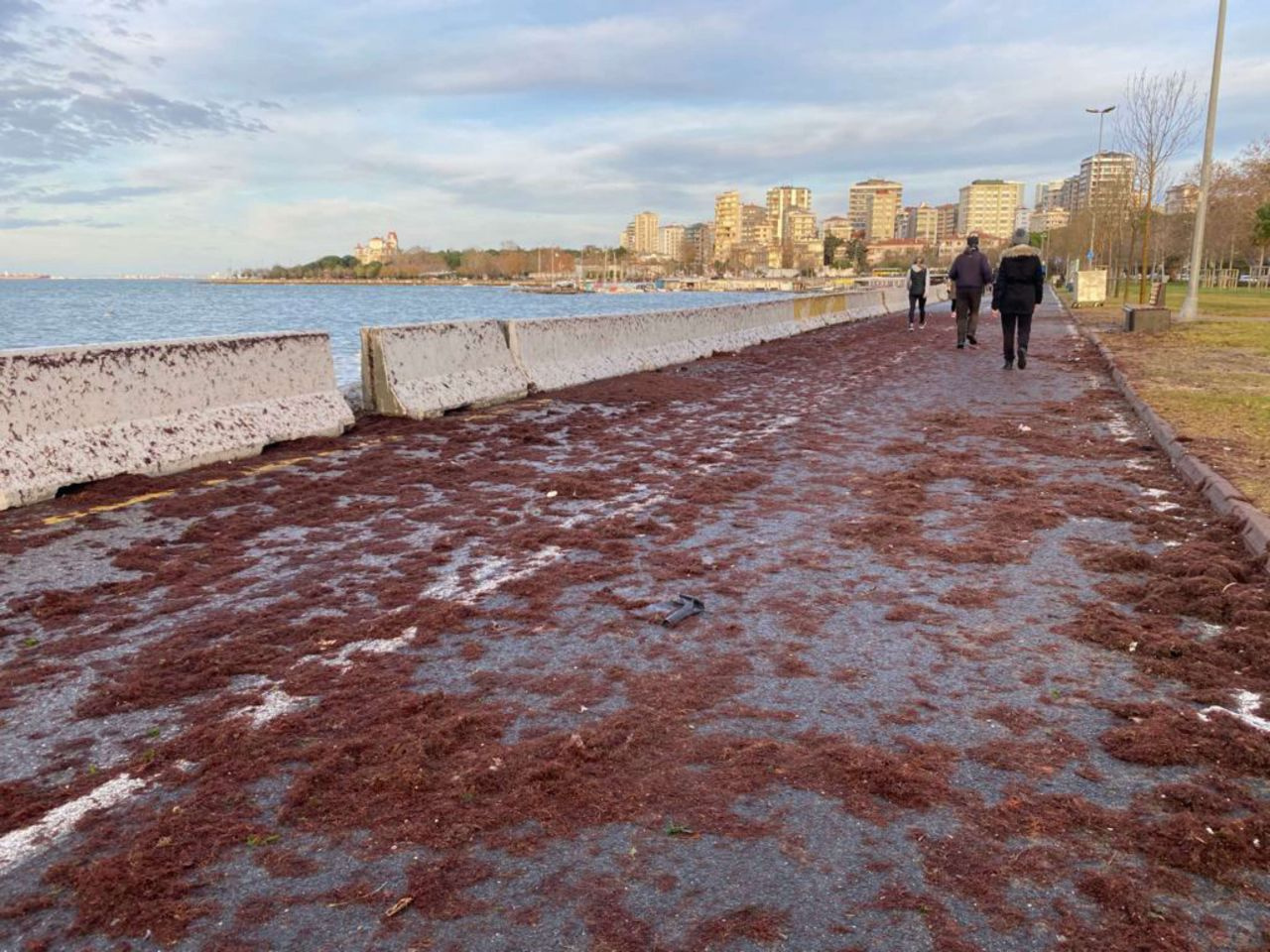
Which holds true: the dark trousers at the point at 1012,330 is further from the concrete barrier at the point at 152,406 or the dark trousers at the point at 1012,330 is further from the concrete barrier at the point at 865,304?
the concrete barrier at the point at 865,304

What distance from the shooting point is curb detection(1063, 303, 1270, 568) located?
18.4 feet

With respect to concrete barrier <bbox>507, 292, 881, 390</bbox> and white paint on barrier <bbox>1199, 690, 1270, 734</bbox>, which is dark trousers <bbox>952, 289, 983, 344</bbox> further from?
white paint on barrier <bbox>1199, 690, 1270, 734</bbox>

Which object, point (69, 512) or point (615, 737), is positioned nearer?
point (615, 737)

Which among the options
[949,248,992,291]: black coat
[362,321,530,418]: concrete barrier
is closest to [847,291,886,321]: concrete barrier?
[949,248,992,291]: black coat

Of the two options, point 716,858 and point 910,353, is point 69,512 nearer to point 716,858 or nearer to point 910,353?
point 716,858

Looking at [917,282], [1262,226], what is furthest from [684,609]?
[1262,226]

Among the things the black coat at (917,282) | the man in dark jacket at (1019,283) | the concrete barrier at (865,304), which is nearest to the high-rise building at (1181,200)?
the concrete barrier at (865,304)

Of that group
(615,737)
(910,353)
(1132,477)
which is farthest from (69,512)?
(910,353)

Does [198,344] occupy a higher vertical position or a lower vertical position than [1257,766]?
higher

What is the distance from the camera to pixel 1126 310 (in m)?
27.1

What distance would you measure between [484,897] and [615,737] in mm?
936

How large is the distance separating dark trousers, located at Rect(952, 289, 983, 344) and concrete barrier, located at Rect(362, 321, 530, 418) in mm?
11404

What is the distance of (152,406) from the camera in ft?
25.5

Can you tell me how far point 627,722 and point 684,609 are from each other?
121 cm
